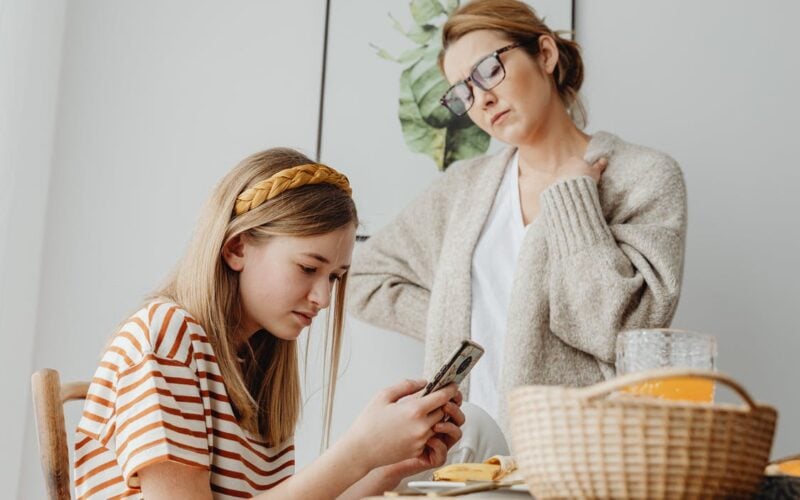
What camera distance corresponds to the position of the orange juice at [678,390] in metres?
0.68

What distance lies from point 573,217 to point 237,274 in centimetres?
58

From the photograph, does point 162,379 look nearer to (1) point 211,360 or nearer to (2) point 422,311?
(1) point 211,360

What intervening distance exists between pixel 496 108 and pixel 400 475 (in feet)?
2.64

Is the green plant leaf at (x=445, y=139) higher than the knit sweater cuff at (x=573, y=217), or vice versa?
the green plant leaf at (x=445, y=139)

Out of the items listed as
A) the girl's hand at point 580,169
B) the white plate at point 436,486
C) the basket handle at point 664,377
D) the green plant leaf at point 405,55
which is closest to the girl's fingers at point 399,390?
the white plate at point 436,486

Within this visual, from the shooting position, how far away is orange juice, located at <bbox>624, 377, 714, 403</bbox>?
26.8 inches

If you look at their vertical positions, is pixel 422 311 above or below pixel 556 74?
below

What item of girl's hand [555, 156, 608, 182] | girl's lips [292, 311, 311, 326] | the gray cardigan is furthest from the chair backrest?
girl's hand [555, 156, 608, 182]

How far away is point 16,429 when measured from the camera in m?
1.77

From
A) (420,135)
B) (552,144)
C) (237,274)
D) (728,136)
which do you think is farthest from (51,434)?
(728,136)

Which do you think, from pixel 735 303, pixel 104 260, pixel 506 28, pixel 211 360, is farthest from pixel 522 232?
pixel 104 260

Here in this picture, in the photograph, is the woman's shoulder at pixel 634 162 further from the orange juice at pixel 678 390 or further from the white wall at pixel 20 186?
the white wall at pixel 20 186

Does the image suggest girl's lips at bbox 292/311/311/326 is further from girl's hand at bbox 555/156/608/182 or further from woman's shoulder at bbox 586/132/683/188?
woman's shoulder at bbox 586/132/683/188

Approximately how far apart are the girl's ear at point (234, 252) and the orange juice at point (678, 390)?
1.96 ft
